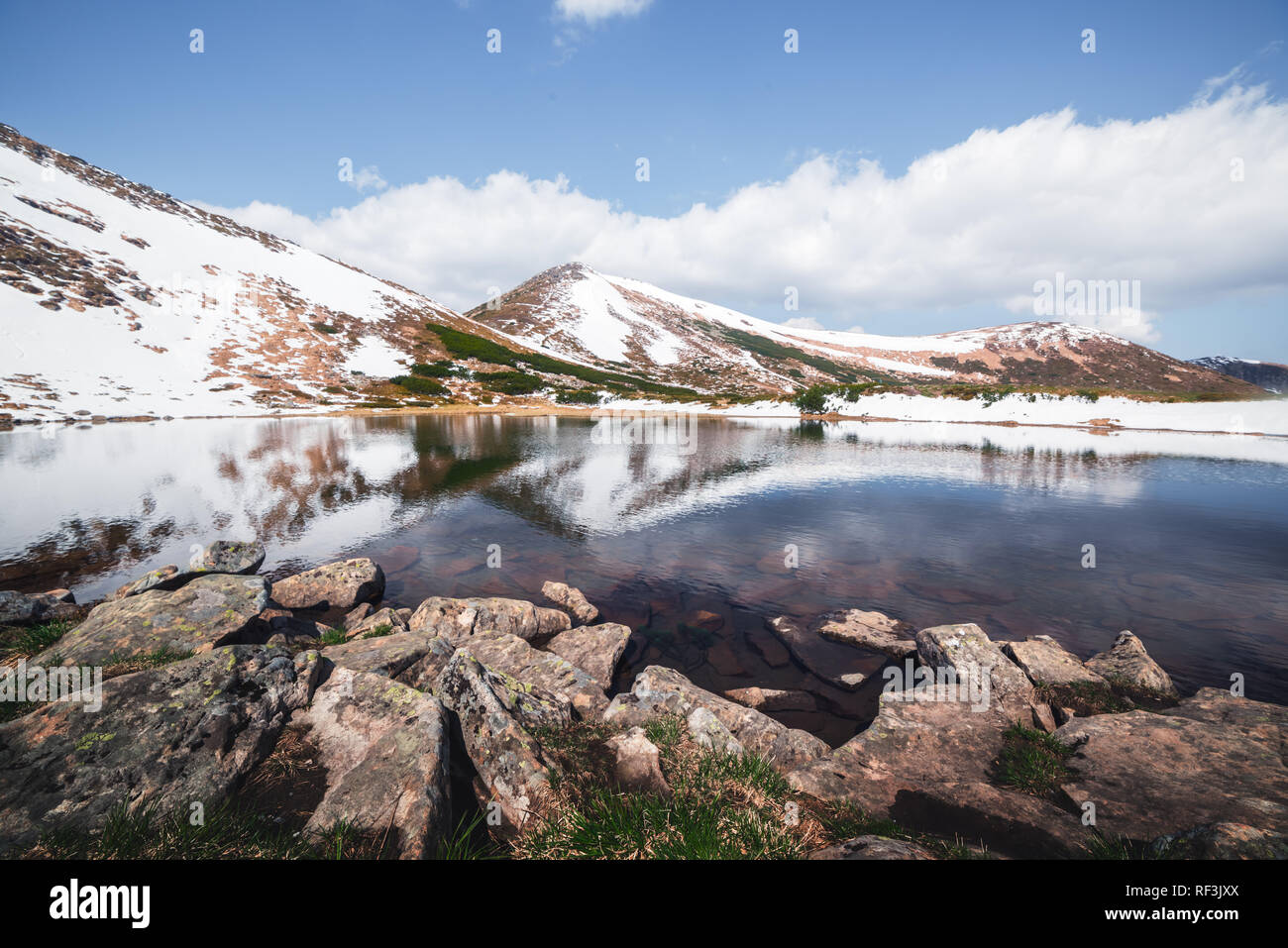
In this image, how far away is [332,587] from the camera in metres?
16.6

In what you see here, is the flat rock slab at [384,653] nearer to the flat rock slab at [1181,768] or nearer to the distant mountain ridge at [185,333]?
the flat rock slab at [1181,768]

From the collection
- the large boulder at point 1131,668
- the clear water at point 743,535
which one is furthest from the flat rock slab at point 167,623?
the large boulder at point 1131,668

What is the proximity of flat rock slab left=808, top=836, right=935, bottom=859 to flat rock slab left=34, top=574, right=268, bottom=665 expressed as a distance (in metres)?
A: 12.4

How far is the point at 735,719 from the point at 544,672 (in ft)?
15.1

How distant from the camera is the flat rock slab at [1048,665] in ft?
36.2

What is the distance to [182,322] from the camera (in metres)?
130

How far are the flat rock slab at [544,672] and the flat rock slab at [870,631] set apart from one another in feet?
25.4

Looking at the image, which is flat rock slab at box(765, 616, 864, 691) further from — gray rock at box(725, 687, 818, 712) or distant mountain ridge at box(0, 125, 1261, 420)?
distant mountain ridge at box(0, 125, 1261, 420)

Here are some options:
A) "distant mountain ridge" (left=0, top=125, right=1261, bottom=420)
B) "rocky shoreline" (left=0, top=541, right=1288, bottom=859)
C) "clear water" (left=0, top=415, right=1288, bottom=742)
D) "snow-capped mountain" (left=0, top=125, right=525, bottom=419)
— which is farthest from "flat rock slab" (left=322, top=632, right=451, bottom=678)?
"snow-capped mountain" (left=0, top=125, right=525, bottom=419)

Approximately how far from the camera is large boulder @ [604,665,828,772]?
884cm
